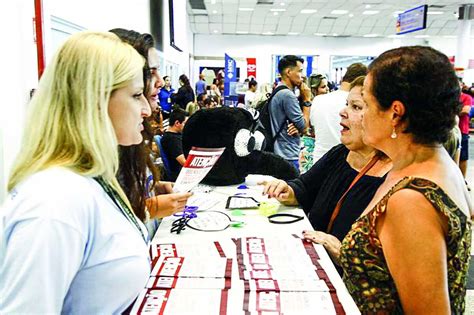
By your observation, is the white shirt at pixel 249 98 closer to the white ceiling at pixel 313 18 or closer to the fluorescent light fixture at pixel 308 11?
the white ceiling at pixel 313 18

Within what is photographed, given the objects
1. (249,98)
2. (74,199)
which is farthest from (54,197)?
(249,98)

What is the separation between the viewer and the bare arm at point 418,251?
40.4 inches

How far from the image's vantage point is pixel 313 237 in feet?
4.94

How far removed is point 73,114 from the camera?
913 mm

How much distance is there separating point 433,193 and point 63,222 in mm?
823

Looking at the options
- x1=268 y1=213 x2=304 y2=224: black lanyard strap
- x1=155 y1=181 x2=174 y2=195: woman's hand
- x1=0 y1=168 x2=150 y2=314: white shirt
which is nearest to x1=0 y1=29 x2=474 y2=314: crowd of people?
x1=0 y1=168 x2=150 y2=314: white shirt

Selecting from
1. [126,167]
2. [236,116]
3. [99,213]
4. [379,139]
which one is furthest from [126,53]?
[236,116]

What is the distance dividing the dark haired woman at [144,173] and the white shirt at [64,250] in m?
0.49

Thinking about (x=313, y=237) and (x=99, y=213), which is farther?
(x=313, y=237)

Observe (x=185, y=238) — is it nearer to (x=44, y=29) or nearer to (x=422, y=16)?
(x=44, y=29)

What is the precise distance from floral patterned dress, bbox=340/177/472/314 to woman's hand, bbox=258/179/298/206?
2.40ft

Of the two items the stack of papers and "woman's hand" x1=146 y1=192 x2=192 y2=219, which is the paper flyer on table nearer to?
"woman's hand" x1=146 y1=192 x2=192 y2=219

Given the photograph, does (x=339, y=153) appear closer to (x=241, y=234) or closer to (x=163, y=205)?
(x=241, y=234)

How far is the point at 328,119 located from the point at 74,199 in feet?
8.49
